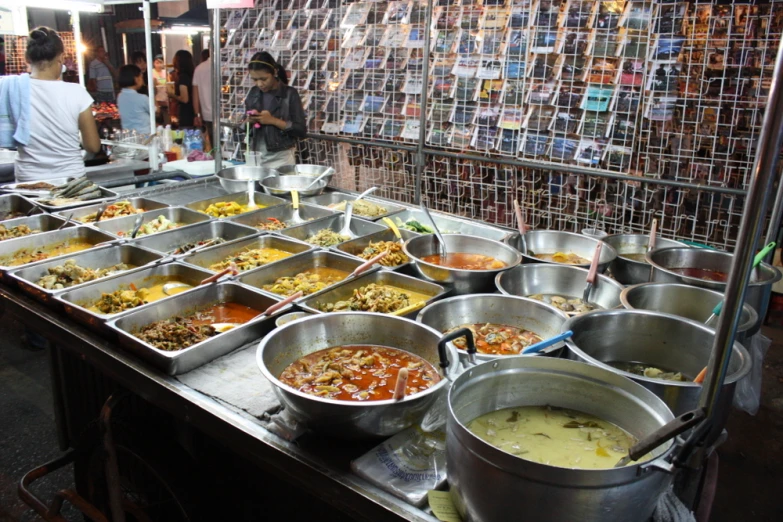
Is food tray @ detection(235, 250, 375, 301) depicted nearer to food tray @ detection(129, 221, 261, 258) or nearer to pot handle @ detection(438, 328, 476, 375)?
food tray @ detection(129, 221, 261, 258)

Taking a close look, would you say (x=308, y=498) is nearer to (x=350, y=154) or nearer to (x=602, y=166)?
(x=602, y=166)

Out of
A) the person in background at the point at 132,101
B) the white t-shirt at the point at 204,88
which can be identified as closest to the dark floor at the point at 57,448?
the person in background at the point at 132,101

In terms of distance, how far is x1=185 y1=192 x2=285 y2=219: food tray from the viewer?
3.71m

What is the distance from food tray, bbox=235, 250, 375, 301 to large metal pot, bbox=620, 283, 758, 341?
1213 millimetres

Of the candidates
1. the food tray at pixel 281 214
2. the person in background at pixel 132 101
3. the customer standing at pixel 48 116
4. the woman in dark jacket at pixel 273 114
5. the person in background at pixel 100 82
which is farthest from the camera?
the person in background at pixel 100 82

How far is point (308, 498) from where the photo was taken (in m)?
1.76

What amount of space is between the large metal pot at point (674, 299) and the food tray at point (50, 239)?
2587mm

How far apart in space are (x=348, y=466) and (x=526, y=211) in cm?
377

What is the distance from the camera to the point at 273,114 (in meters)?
5.34

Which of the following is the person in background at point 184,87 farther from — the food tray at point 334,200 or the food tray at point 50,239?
the food tray at point 50,239

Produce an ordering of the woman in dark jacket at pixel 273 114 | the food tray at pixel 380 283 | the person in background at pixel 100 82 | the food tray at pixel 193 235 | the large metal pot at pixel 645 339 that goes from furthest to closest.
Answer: the person in background at pixel 100 82 → the woman in dark jacket at pixel 273 114 → the food tray at pixel 193 235 → the food tray at pixel 380 283 → the large metal pot at pixel 645 339

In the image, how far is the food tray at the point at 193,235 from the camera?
3066 mm

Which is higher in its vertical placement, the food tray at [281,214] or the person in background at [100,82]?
the person in background at [100,82]

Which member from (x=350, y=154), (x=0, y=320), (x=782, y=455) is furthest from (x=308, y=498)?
(x=350, y=154)
